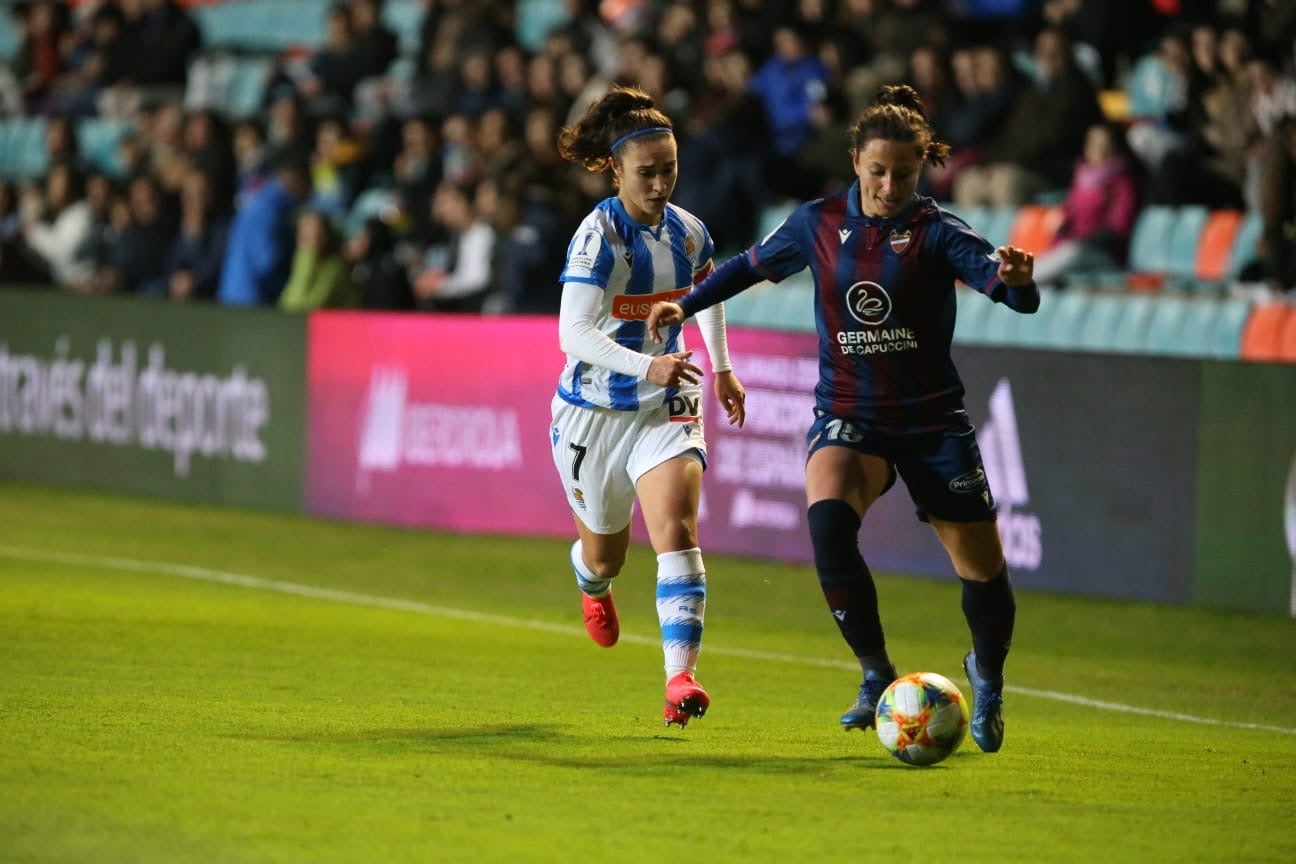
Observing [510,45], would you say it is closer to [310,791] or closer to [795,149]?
[795,149]

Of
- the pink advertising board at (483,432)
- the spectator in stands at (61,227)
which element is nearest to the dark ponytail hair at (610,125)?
the pink advertising board at (483,432)

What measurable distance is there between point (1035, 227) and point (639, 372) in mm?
8663

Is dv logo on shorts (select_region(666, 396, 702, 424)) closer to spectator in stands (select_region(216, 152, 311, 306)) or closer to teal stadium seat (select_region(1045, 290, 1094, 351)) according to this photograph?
teal stadium seat (select_region(1045, 290, 1094, 351))

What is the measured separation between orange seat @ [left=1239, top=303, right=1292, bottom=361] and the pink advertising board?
8.27 ft

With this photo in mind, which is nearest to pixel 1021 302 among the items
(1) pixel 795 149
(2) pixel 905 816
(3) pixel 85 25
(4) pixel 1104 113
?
(2) pixel 905 816

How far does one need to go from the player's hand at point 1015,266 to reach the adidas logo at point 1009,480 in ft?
19.6

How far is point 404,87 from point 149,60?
4.27 m

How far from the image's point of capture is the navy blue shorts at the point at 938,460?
7098 millimetres

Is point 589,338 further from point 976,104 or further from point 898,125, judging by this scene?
point 976,104

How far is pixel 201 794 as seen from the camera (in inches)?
240

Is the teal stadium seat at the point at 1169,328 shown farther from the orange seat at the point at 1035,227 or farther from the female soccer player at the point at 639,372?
the female soccer player at the point at 639,372

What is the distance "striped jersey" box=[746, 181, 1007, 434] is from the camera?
23.2ft

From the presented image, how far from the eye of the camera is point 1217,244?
14.6 m

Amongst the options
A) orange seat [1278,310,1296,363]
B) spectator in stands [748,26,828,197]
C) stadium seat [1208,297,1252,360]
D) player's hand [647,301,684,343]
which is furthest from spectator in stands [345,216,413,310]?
player's hand [647,301,684,343]
